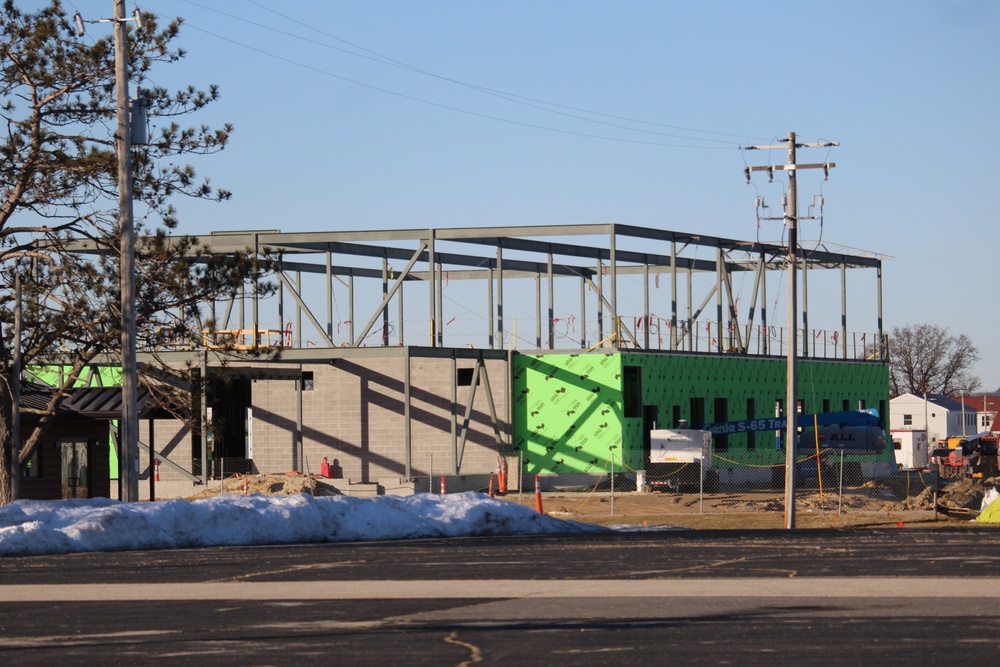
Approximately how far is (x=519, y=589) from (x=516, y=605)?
158 centimetres

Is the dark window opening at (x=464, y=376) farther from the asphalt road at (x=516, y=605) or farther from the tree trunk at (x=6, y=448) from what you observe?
the asphalt road at (x=516, y=605)

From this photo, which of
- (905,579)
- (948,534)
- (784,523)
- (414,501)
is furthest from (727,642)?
(784,523)

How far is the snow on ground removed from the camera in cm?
2283

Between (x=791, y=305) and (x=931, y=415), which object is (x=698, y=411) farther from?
(x=931, y=415)

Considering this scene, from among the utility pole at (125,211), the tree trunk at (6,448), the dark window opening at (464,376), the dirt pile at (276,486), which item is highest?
the utility pole at (125,211)

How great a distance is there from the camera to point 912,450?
270 ft

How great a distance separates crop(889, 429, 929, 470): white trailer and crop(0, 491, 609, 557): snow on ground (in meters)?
54.6

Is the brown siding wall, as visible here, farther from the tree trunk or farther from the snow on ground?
the snow on ground

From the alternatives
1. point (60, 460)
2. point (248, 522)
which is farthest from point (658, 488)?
point (248, 522)

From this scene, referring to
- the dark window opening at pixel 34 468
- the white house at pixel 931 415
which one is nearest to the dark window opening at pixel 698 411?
the dark window opening at pixel 34 468

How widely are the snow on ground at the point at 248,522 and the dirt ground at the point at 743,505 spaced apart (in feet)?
29.3

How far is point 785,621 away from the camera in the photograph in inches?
528

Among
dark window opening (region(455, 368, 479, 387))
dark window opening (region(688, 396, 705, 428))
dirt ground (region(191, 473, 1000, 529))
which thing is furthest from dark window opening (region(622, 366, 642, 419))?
dark window opening (region(455, 368, 479, 387))

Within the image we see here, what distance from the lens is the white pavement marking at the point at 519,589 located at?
15.8m
